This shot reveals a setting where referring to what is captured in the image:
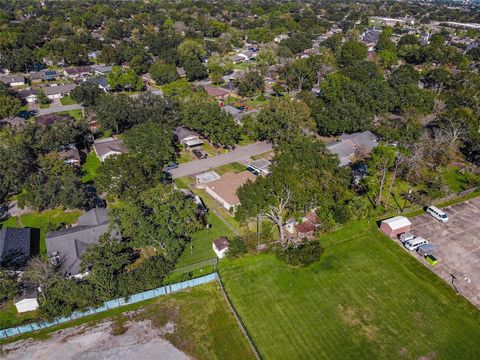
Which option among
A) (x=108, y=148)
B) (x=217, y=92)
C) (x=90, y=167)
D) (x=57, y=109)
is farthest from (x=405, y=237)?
(x=57, y=109)

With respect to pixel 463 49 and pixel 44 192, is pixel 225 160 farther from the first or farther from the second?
pixel 463 49

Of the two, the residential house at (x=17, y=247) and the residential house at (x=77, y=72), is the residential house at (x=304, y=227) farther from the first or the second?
the residential house at (x=77, y=72)

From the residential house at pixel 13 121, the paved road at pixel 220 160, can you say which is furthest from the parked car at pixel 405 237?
the residential house at pixel 13 121

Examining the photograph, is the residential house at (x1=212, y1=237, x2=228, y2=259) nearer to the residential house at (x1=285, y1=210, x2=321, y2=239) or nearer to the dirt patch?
the residential house at (x1=285, y1=210, x2=321, y2=239)

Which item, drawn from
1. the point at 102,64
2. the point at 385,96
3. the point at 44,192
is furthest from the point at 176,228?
the point at 102,64

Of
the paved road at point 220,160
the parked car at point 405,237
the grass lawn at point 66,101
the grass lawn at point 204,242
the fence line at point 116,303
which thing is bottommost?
the grass lawn at point 66,101

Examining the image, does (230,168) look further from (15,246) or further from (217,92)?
(217,92)
